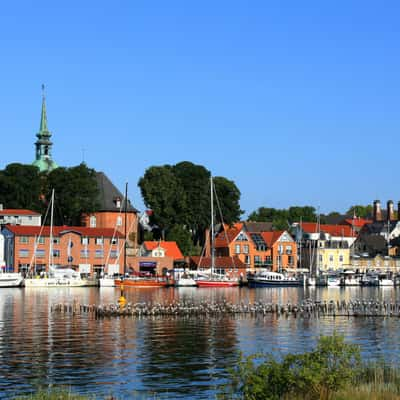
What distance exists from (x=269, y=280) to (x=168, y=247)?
24.1 m

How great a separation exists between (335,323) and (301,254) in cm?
11421

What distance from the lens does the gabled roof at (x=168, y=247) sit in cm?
15538

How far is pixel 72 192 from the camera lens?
513ft

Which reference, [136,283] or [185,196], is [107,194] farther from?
[136,283]

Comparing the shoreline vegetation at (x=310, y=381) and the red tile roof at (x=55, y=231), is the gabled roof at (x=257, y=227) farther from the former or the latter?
the shoreline vegetation at (x=310, y=381)

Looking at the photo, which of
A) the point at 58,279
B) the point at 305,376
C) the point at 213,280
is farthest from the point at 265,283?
the point at 305,376

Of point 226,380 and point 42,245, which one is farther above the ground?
point 42,245

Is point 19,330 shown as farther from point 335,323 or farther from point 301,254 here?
point 301,254

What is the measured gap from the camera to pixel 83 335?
59719mm

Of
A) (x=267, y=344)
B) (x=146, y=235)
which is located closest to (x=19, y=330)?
(x=267, y=344)

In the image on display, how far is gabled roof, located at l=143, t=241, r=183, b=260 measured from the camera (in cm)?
15538

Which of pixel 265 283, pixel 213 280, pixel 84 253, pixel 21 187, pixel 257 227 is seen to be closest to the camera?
pixel 213 280

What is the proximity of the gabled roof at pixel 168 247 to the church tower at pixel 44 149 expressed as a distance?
35203 millimetres

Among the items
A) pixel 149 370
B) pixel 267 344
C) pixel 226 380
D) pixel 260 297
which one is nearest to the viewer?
pixel 226 380
